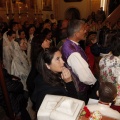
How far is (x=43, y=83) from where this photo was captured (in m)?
1.73

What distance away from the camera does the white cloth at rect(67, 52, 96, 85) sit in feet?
7.13

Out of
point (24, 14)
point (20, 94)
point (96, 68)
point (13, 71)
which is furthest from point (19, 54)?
point (24, 14)

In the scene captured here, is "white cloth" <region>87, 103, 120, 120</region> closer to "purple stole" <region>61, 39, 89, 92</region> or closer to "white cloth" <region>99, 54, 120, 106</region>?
"white cloth" <region>99, 54, 120, 106</region>

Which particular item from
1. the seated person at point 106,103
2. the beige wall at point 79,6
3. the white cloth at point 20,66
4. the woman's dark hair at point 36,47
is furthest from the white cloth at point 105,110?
the beige wall at point 79,6

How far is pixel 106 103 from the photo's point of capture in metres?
1.48

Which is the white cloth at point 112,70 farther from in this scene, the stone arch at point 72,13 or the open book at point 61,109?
the stone arch at point 72,13

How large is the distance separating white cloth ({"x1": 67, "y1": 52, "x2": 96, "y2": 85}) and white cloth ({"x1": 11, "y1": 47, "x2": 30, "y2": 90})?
1463 mm

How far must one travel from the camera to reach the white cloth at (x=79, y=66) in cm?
217

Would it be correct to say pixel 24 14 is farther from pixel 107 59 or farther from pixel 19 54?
pixel 107 59

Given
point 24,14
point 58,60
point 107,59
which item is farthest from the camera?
point 24,14

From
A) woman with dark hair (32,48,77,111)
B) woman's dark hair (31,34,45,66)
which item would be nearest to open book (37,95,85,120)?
woman with dark hair (32,48,77,111)

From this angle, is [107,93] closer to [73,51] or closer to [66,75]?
[66,75]

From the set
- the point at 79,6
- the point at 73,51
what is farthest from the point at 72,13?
the point at 73,51

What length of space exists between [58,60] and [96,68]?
6.84 feet
